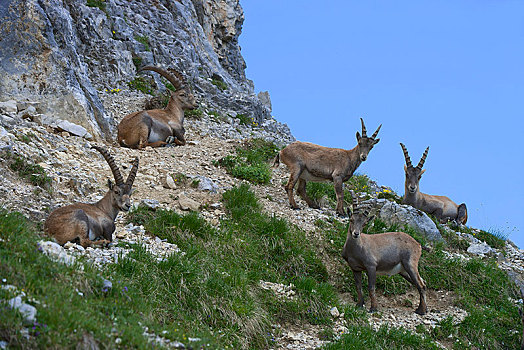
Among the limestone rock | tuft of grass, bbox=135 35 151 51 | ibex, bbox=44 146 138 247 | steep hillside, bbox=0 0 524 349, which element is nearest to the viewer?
steep hillside, bbox=0 0 524 349

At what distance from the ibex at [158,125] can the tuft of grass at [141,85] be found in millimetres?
2539

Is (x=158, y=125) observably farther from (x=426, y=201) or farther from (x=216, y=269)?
(x=426, y=201)

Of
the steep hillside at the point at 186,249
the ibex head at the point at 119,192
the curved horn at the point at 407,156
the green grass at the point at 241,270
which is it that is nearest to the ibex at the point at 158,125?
the steep hillside at the point at 186,249

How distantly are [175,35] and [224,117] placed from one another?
657 cm

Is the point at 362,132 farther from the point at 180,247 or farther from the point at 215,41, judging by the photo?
the point at 215,41

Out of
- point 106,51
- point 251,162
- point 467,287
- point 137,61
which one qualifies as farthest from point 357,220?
point 137,61

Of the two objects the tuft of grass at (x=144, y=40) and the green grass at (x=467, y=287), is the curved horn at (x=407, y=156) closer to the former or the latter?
the green grass at (x=467, y=287)

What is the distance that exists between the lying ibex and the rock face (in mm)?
7612

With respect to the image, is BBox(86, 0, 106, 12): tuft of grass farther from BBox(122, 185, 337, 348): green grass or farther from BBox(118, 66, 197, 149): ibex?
BBox(122, 185, 337, 348): green grass

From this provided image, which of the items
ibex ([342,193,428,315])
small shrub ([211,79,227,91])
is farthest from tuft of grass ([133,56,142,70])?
ibex ([342,193,428,315])

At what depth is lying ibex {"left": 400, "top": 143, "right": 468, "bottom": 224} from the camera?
15.6 meters

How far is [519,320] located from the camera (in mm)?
11023

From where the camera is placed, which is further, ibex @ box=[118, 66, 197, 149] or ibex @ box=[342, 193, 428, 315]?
ibex @ box=[118, 66, 197, 149]

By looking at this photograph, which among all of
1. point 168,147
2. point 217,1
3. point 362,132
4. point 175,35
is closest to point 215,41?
point 217,1
